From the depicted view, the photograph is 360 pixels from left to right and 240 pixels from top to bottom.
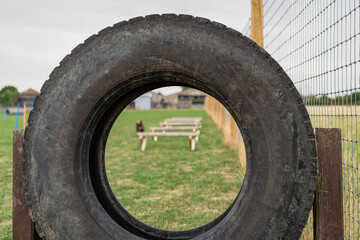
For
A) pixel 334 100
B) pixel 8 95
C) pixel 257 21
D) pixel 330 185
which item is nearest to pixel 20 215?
pixel 330 185

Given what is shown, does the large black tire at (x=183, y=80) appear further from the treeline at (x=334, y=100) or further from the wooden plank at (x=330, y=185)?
the treeline at (x=334, y=100)

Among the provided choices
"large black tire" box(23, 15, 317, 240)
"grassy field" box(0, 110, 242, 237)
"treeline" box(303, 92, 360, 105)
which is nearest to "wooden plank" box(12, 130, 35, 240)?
"large black tire" box(23, 15, 317, 240)

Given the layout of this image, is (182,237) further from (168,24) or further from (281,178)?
(168,24)

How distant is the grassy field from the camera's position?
11.0 ft

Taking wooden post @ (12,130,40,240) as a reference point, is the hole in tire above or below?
below

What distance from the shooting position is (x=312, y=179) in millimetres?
1474

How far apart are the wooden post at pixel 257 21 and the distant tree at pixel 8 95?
89.5 meters

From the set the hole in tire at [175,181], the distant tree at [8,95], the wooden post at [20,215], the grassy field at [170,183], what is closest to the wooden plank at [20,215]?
the wooden post at [20,215]

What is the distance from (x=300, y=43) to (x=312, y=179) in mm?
1915

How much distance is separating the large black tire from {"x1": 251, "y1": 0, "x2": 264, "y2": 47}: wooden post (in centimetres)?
346

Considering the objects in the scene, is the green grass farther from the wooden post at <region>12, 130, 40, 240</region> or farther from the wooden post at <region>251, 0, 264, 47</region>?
the wooden post at <region>251, 0, 264, 47</region>

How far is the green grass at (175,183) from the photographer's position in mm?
3390

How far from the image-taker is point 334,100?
2494 millimetres

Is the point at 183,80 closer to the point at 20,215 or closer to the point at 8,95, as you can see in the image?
the point at 20,215
